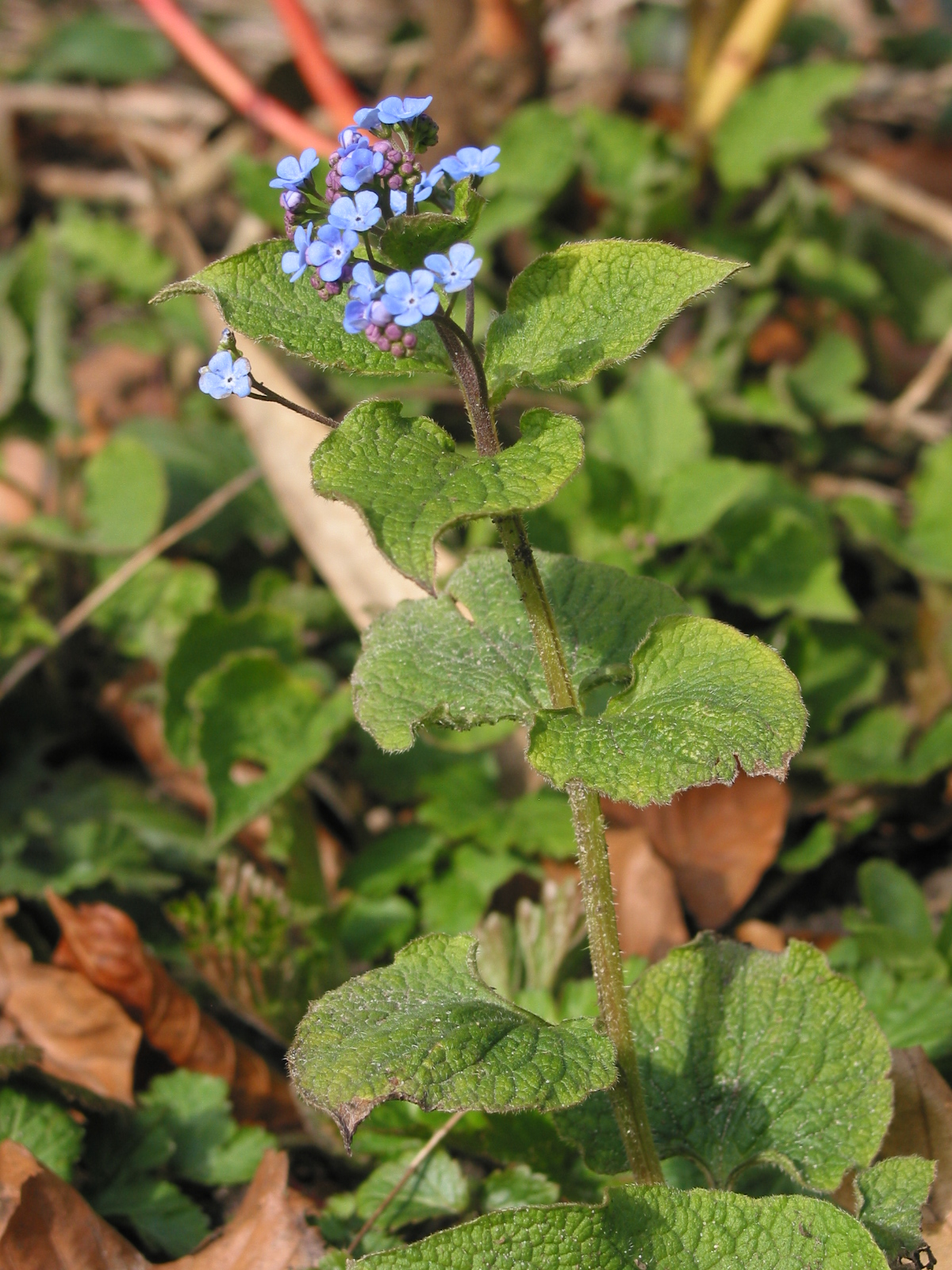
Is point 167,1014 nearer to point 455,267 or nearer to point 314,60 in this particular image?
point 455,267

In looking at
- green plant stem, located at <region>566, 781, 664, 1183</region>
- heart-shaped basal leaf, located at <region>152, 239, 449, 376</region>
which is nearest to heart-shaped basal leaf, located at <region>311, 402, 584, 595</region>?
heart-shaped basal leaf, located at <region>152, 239, 449, 376</region>

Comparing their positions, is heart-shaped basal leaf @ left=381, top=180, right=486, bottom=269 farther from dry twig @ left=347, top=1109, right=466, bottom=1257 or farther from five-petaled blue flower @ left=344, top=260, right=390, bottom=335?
dry twig @ left=347, top=1109, right=466, bottom=1257

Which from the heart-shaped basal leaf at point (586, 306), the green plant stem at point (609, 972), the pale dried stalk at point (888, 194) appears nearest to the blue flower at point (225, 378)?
the heart-shaped basal leaf at point (586, 306)

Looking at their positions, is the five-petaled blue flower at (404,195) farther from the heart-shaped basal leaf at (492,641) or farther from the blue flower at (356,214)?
the heart-shaped basal leaf at (492,641)

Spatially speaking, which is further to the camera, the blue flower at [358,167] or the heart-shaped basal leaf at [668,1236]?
the heart-shaped basal leaf at [668,1236]

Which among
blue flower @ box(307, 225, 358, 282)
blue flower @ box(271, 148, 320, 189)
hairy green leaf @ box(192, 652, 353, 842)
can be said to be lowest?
hairy green leaf @ box(192, 652, 353, 842)

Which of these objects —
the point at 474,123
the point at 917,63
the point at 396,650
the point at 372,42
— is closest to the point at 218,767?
the point at 396,650
